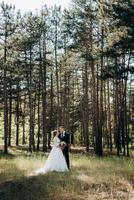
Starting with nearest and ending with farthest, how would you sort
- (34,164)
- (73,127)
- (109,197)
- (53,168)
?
(109,197), (53,168), (34,164), (73,127)

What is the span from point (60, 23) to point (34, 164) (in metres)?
24.0

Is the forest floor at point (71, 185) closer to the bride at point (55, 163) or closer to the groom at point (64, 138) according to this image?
the bride at point (55, 163)

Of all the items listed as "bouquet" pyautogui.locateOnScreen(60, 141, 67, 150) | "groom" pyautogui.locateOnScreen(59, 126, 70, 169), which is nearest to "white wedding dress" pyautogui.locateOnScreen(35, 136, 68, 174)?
"bouquet" pyautogui.locateOnScreen(60, 141, 67, 150)

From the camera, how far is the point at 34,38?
39.8m

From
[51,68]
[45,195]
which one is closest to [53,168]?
[45,195]

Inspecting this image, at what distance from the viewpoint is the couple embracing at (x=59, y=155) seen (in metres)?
20.8

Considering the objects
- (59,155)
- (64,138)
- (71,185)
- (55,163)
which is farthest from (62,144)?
(71,185)

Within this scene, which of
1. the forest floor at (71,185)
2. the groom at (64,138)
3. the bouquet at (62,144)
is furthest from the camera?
the groom at (64,138)

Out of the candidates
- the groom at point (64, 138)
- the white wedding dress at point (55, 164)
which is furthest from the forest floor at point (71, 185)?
the groom at point (64, 138)

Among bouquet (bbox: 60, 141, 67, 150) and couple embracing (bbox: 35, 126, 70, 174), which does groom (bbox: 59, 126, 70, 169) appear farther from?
bouquet (bbox: 60, 141, 67, 150)

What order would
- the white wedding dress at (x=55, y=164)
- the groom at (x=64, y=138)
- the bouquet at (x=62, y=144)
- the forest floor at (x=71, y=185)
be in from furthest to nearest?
the groom at (x=64, y=138), the bouquet at (x=62, y=144), the white wedding dress at (x=55, y=164), the forest floor at (x=71, y=185)

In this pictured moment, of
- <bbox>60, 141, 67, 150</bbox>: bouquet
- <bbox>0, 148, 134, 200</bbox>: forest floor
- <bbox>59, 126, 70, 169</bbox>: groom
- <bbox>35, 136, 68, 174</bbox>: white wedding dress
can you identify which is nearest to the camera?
<bbox>0, 148, 134, 200</bbox>: forest floor

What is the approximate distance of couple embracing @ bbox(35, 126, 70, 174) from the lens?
68.2 ft

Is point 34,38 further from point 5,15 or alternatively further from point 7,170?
point 7,170
